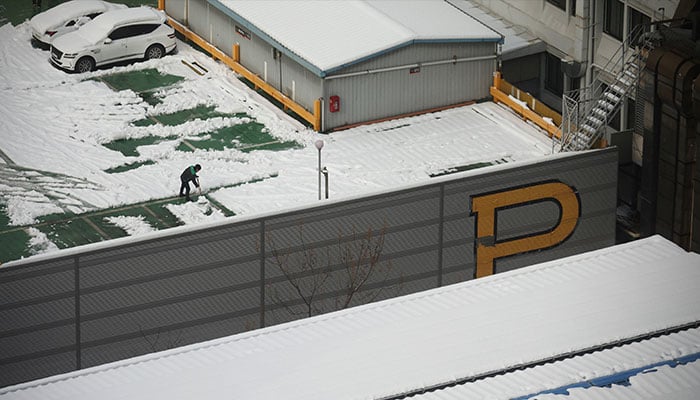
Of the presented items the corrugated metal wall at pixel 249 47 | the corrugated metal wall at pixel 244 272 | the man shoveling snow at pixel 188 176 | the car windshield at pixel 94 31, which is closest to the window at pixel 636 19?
the corrugated metal wall at pixel 244 272

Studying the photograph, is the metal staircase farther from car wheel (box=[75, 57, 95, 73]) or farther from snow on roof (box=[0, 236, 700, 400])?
car wheel (box=[75, 57, 95, 73])

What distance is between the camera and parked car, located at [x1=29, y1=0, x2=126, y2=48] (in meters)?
58.0

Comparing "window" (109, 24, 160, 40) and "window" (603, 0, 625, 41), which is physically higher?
"window" (603, 0, 625, 41)

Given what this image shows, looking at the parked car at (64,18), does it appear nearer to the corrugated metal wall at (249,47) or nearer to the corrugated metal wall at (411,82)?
the corrugated metal wall at (249,47)

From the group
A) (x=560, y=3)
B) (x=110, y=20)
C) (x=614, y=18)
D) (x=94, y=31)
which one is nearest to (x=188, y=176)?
(x=94, y=31)

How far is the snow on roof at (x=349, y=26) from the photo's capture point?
171 feet

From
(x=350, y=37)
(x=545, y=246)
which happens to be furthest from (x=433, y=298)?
(x=350, y=37)

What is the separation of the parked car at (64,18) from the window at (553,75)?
606 inches

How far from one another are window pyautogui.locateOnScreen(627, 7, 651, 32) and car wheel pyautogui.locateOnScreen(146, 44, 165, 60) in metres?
16.4

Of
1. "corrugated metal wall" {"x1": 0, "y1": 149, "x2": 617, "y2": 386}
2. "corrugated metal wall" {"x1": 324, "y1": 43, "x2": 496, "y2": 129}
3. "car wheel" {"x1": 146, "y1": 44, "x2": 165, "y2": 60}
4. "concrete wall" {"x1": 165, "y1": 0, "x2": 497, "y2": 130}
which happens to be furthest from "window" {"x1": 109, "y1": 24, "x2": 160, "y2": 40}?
"corrugated metal wall" {"x1": 0, "y1": 149, "x2": 617, "y2": 386}

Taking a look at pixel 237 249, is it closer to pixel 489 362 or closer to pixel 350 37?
pixel 489 362

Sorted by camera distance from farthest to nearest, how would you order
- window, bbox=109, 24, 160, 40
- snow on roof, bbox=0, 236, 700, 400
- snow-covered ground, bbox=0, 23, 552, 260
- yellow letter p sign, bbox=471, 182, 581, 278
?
window, bbox=109, 24, 160, 40 → snow-covered ground, bbox=0, 23, 552, 260 → yellow letter p sign, bbox=471, 182, 581, 278 → snow on roof, bbox=0, 236, 700, 400

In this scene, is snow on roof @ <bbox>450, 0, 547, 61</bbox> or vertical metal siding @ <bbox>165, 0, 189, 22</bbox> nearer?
snow on roof @ <bbox>450, 0, 547, 61</bbox>

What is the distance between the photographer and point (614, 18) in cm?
5172
